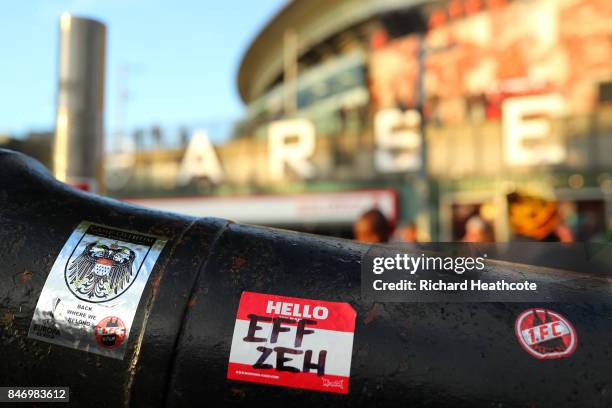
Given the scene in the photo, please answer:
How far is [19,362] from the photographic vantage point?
137 cm

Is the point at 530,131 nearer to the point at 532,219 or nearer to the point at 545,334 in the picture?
the point at 532,219

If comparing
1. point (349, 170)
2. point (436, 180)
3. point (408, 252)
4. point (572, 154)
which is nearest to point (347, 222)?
point (349, 170)

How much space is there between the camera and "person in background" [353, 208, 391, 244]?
13.4ft

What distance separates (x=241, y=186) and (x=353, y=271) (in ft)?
72.0

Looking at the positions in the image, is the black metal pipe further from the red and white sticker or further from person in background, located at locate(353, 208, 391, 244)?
person in background, located at locate(353, 208, 391, 244)

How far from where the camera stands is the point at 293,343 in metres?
1.35

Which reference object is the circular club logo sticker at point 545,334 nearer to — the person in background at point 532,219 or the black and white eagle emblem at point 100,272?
the black and white eagle emblem at point 100,272

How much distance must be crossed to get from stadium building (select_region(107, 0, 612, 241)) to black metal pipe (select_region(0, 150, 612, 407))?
15663 millimetres

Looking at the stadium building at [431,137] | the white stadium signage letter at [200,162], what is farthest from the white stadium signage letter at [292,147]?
the white stadium signage letter at [200,162]

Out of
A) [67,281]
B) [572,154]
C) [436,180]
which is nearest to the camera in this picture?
[67,281]

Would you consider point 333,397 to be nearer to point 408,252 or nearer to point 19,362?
→ point 408,252

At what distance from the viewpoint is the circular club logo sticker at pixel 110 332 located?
4.43ft

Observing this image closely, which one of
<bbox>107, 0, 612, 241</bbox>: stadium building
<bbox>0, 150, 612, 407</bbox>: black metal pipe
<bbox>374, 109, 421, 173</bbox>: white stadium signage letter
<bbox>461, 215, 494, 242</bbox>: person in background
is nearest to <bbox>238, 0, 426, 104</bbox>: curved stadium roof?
<bbox>107, 0, 612, 241</bbox>: stadium building

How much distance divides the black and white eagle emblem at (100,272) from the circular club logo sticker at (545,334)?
0.84 metres
